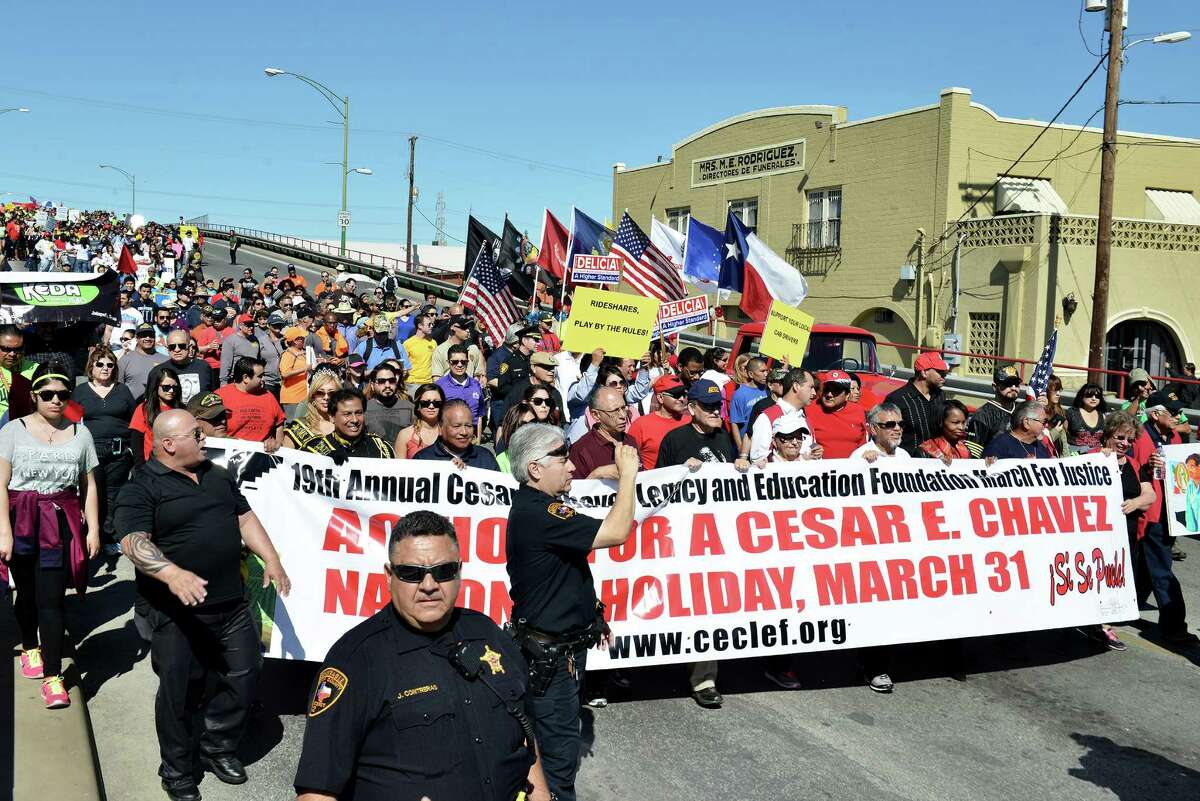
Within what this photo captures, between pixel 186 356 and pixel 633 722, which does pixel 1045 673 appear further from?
pixel 186 356

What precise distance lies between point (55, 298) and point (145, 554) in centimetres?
817

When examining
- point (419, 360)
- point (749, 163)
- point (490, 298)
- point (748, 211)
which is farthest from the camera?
point (748, 211)

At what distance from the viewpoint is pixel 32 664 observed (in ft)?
20.1

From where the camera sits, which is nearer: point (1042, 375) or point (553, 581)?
point (553, 581)

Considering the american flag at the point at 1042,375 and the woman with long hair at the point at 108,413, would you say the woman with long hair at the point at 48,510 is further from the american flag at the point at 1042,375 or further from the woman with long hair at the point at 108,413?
the american flag at the point at 1042,375

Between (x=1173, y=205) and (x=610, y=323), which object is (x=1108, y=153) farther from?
(x=610, y=323)

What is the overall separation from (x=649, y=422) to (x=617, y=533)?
11.4 feet

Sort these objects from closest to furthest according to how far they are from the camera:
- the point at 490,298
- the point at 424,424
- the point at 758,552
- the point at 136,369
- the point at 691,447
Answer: the point at 758,552
the point at 691,447
the point at 424,424
the point at 136,369
the point at 490,298

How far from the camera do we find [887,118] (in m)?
30.7

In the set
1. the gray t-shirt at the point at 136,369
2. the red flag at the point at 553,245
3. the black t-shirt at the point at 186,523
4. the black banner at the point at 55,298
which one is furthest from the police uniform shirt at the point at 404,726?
the red flag at the point at 553,245

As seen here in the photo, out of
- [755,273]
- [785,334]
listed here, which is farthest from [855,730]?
[755,273]

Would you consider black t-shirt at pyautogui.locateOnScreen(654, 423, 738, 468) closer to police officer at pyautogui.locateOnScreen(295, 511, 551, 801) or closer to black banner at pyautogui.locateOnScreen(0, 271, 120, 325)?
police officer at pyautogui.locateOnScreen(295, 511, 551, 801)

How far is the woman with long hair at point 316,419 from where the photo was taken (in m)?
6.84

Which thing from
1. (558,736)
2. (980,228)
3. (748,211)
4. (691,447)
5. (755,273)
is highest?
(748,211)
